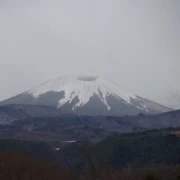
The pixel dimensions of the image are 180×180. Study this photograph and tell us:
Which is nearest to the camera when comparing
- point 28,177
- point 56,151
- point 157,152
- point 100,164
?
point 28,177

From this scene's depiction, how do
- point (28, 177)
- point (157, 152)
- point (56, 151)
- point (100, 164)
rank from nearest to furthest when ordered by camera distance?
1. point (28, 177)
2. point (100, 164)
3. point (157, 152)
4. point (56, 151)

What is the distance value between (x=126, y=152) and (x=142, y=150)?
3.98 m

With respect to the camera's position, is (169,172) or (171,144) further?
(171,144)

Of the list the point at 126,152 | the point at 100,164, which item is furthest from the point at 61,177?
the point at 126,152

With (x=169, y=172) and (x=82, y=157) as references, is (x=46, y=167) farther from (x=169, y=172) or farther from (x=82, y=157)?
(x=82, y=157)

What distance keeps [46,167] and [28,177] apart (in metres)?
12.1

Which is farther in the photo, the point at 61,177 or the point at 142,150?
the point at 142,150

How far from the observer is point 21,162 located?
251 ft

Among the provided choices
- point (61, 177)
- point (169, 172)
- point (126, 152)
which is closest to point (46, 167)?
point (61, 177)

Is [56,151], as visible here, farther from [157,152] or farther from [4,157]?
[4,157]

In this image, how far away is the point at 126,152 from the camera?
4953 inches

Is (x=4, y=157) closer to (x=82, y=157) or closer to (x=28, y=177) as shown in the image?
(x=28, y=177)

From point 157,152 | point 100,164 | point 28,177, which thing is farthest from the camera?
point 157,152

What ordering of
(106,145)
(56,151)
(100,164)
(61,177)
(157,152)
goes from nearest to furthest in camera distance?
(61,177), (100,164), (157,152), (106,145), (56,151)
